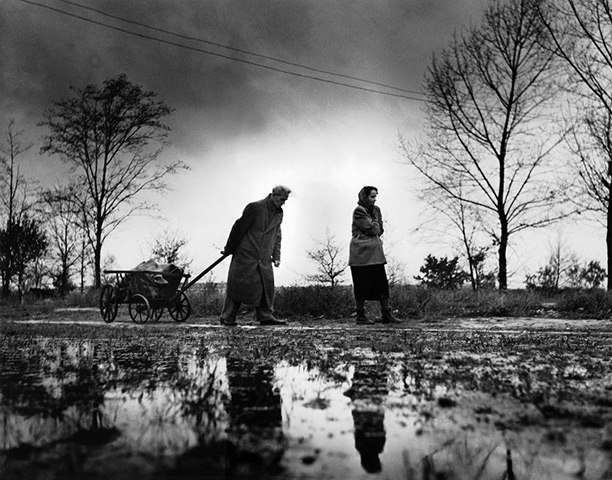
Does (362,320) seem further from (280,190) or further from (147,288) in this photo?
(147,288)

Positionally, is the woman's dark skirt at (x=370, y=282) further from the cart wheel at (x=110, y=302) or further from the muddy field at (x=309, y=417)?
the muddy field at (x=309, y=417)

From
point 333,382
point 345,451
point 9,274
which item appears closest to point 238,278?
point 333,382

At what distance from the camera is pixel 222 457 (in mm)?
1534

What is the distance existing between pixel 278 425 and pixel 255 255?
7875 millimetres

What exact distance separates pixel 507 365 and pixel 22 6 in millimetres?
15751

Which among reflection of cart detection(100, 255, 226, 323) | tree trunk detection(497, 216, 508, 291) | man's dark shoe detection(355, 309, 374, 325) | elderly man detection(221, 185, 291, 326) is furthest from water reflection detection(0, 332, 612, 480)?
tree trunk detection(497, 216, 508, 291)

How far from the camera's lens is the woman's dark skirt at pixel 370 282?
A: 9.56 m

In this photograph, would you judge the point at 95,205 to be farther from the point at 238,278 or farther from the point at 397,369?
the point at 397,369

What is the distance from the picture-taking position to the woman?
9.62 m

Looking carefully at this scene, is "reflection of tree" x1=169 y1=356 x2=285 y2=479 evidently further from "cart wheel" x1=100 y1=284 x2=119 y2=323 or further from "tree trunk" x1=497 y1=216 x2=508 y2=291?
"tree trunk" x1=497 y1=216 x2=508 y2=291

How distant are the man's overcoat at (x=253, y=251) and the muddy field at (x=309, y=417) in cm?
550

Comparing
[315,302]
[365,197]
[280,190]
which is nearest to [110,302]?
[315,302]

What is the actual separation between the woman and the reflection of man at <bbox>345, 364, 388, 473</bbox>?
621 cm

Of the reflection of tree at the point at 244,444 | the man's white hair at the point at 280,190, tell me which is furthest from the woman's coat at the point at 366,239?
the reflection of tree at the point at 244,444
